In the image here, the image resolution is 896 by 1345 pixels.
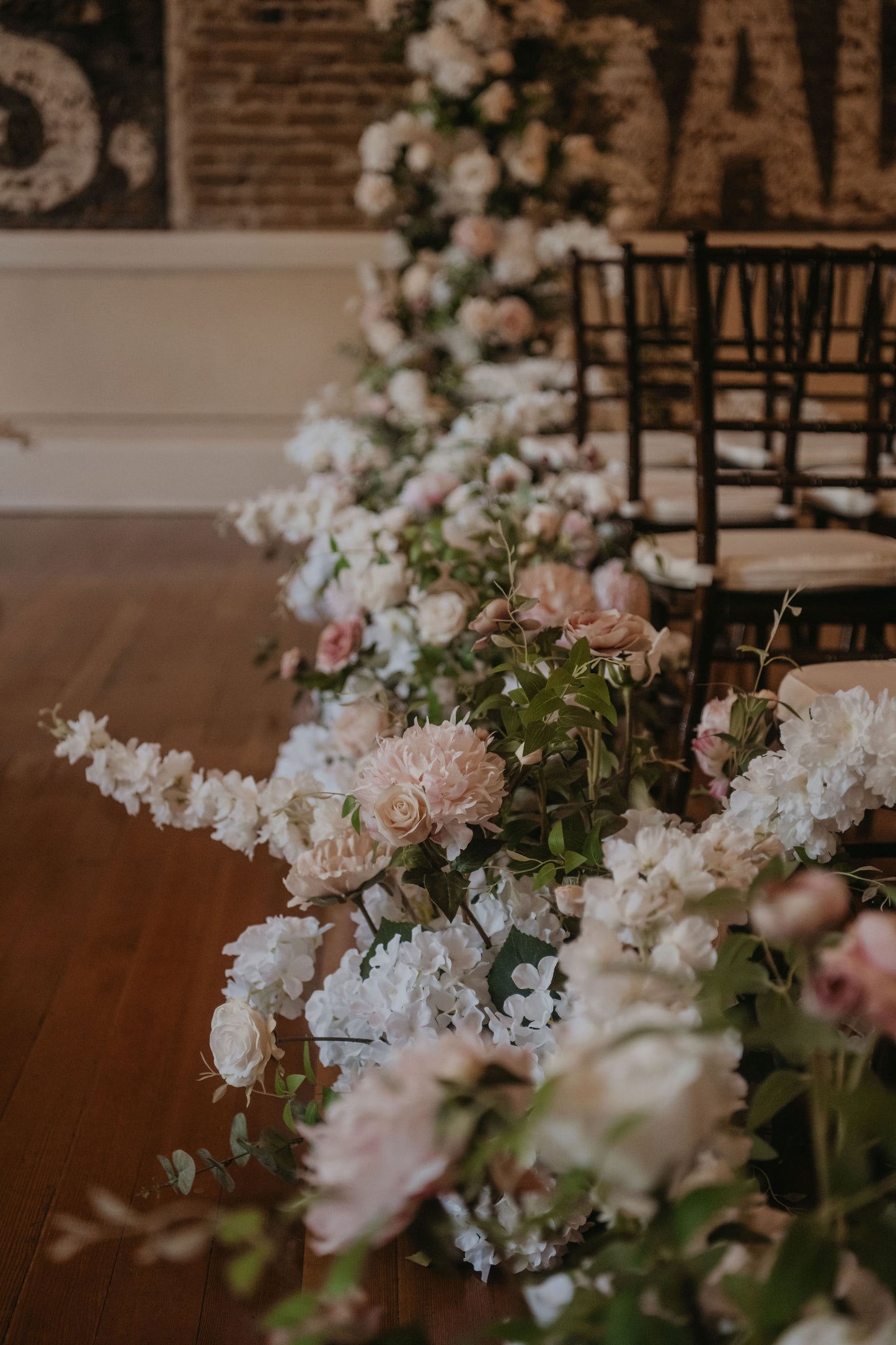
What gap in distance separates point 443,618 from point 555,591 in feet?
0.90

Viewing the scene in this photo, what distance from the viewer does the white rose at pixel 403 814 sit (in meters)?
0.85

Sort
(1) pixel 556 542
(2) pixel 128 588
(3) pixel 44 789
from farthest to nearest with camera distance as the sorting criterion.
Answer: (2) pixel 128 588, (3) pixel 44 789, (1) pixel 556 542

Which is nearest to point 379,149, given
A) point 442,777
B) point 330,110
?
point 330,110

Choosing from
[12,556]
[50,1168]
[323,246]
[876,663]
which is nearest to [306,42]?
[323,246]

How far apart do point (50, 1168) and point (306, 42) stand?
15.6 feet

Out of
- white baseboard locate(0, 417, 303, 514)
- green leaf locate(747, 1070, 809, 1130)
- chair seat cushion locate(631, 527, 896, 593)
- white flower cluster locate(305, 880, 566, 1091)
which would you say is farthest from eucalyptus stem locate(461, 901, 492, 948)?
white baseboard locate(0, 417, 303, 514)

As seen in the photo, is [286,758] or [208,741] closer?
[286,758]

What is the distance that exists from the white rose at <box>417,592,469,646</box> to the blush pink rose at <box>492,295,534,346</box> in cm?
264

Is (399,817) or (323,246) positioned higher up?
(323,246)

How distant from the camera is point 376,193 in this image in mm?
4129

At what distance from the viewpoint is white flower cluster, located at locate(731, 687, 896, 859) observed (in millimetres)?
881

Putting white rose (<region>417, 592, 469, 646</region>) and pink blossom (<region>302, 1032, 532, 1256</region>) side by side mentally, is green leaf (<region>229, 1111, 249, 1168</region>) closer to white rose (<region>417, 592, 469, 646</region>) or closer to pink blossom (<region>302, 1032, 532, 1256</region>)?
pink blossom (<region>302, 1032, 532, 1256</region>)

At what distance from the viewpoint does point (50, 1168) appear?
1.31 metres

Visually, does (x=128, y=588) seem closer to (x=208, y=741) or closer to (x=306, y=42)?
(x=208, y=741)
